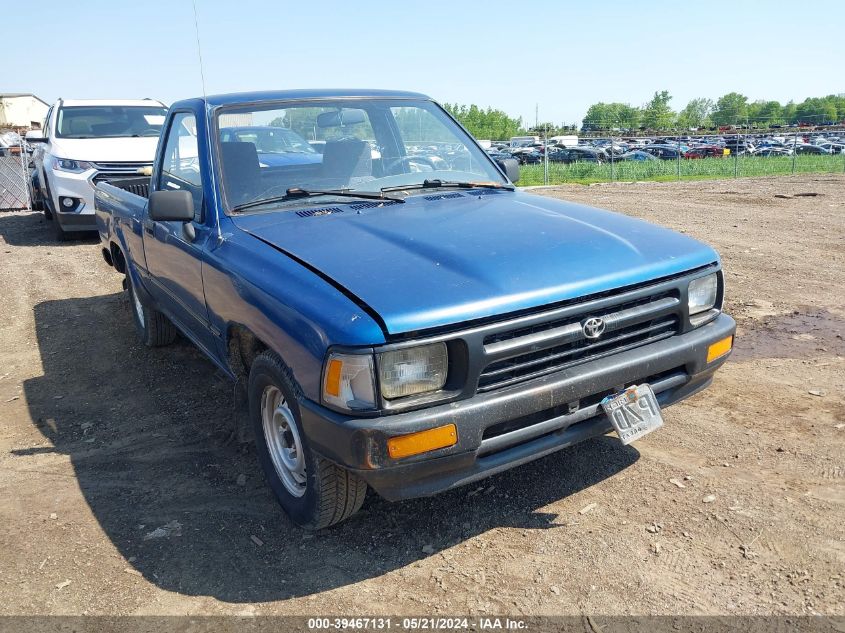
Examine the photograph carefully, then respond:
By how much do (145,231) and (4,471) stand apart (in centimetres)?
175

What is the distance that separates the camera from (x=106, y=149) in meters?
10.4

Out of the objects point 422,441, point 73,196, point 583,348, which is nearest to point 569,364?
point 583,348

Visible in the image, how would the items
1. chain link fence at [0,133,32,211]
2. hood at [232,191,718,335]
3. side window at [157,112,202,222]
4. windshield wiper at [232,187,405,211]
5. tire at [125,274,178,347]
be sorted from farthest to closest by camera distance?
chain link fence at [0,133,32,211] → tire at [125,274,178,347] → side window at [157,112,202,222] → windshield wiper at [232,187,405,211] → hood at [232,191,718,335]

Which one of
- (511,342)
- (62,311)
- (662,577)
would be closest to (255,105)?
(511,342)

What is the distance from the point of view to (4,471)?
3934 millimetres

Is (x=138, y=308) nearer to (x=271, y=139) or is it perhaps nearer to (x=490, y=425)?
(x=271, y=139)

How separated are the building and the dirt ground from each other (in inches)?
3392

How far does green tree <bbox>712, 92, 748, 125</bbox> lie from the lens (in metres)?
85.8

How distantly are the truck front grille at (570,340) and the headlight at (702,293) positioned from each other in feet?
0.46

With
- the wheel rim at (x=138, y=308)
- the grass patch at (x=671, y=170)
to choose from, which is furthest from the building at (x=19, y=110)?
the wheel rim at (x=138, y=308)

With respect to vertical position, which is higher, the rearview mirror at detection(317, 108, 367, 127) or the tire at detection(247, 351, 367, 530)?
the rearview mirror at detection(317, 108, 367, 127)

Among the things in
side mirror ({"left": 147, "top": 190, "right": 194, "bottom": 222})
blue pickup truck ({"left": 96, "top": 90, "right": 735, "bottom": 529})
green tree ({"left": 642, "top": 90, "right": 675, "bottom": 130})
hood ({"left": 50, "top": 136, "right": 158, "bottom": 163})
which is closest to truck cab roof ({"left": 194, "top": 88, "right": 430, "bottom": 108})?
blue pickup truck ({"left": 96, "top": 90, "right": 735, "bottom": 529})

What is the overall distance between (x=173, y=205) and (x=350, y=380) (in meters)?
1.67

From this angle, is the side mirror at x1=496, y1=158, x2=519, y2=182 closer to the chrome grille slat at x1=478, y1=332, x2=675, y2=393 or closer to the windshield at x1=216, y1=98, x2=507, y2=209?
the windshield at x1=216, y1=98, x2=507, y2=209
